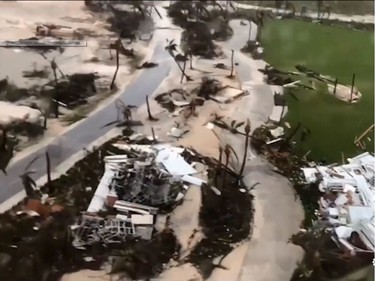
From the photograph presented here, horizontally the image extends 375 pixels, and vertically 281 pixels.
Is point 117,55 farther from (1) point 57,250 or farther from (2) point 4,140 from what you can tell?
(1) point 57,250

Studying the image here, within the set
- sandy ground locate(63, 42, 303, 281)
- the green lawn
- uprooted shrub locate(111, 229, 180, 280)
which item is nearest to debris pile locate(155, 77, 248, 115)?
sandy ground locate(63, 42, 303, 281)

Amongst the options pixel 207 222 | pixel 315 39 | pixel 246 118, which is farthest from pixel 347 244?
pixel 315 39

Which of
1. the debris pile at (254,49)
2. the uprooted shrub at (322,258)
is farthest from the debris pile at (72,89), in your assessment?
the uprooted shrub at (322,258)

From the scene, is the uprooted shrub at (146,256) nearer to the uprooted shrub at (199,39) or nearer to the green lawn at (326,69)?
the green lawn at (326,69)

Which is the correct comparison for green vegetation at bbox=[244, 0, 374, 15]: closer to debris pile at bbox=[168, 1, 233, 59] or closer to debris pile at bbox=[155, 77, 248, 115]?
debris pile at bbox=[168, 1, 233, 59]

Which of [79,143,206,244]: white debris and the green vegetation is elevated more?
the green vegetation

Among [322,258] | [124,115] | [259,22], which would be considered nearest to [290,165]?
[322,258]
